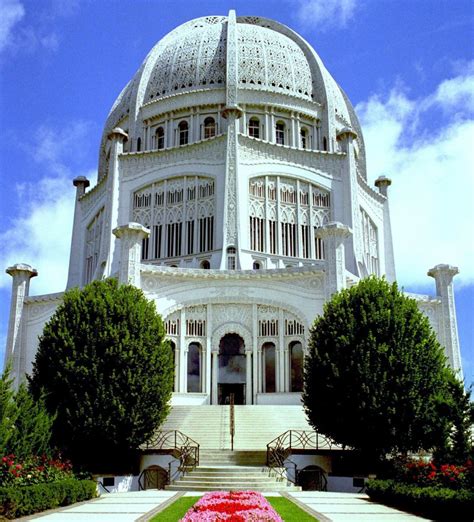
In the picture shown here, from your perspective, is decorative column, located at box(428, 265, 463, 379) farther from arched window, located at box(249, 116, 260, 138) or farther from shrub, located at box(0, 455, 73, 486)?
shrub, located at box(0, 455, 73, 486)

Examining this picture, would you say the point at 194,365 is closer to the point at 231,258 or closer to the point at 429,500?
the point at 231,258

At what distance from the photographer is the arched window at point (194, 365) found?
38250 mm

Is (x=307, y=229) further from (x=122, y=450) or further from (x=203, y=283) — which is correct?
(x=122, y=450)

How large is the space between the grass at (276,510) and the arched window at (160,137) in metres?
38.6

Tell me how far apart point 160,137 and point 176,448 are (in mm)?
33205

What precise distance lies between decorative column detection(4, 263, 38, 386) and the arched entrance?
13.3 metres

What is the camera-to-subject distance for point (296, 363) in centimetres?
3812

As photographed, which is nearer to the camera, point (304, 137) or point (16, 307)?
point (16, 307)

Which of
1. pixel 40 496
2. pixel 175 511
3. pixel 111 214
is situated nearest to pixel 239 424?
pixel 40 496

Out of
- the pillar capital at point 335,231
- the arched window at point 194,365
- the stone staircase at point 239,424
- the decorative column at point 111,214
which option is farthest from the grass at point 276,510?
the decorative column at point 111,214


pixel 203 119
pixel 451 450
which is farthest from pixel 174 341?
pixel 203 119

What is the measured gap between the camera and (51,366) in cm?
2692

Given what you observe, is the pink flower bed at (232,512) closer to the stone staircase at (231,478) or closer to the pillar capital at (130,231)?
the stone staircase at (231,478)

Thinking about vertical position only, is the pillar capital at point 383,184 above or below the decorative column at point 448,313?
above
